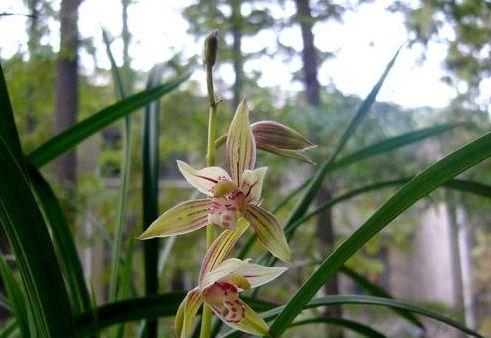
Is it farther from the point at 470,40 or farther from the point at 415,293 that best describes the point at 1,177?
the point at 415,293

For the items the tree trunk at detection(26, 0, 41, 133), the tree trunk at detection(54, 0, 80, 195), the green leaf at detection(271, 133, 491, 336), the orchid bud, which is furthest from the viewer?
the tree trunk at detection(54, 0, 80, 195)

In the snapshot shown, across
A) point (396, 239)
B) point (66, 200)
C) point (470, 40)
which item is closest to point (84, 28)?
point (66, 200)

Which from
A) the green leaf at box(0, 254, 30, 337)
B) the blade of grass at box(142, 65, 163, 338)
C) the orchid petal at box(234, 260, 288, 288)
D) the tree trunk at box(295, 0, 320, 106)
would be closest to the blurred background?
the tree trunk at box(295, 0, 320, 106)

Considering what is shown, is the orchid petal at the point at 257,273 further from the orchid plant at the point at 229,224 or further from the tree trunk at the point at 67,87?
the tree trunk at the point at 67,87

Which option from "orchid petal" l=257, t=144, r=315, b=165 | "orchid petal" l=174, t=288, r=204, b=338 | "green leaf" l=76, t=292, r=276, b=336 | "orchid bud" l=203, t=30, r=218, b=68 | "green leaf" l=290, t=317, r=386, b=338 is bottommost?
"green leaf" l=290, t=317, r=386, b=338

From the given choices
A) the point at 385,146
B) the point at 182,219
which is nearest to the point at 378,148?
the point at 385,146

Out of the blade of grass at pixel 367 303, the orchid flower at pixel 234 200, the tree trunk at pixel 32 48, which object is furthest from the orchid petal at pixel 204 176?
the tree trunk at pixel 32 48

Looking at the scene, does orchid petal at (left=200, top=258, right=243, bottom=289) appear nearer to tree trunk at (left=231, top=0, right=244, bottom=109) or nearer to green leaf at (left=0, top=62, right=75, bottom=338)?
green leaf at (left=0, top=62, right=75, bottom=338)
